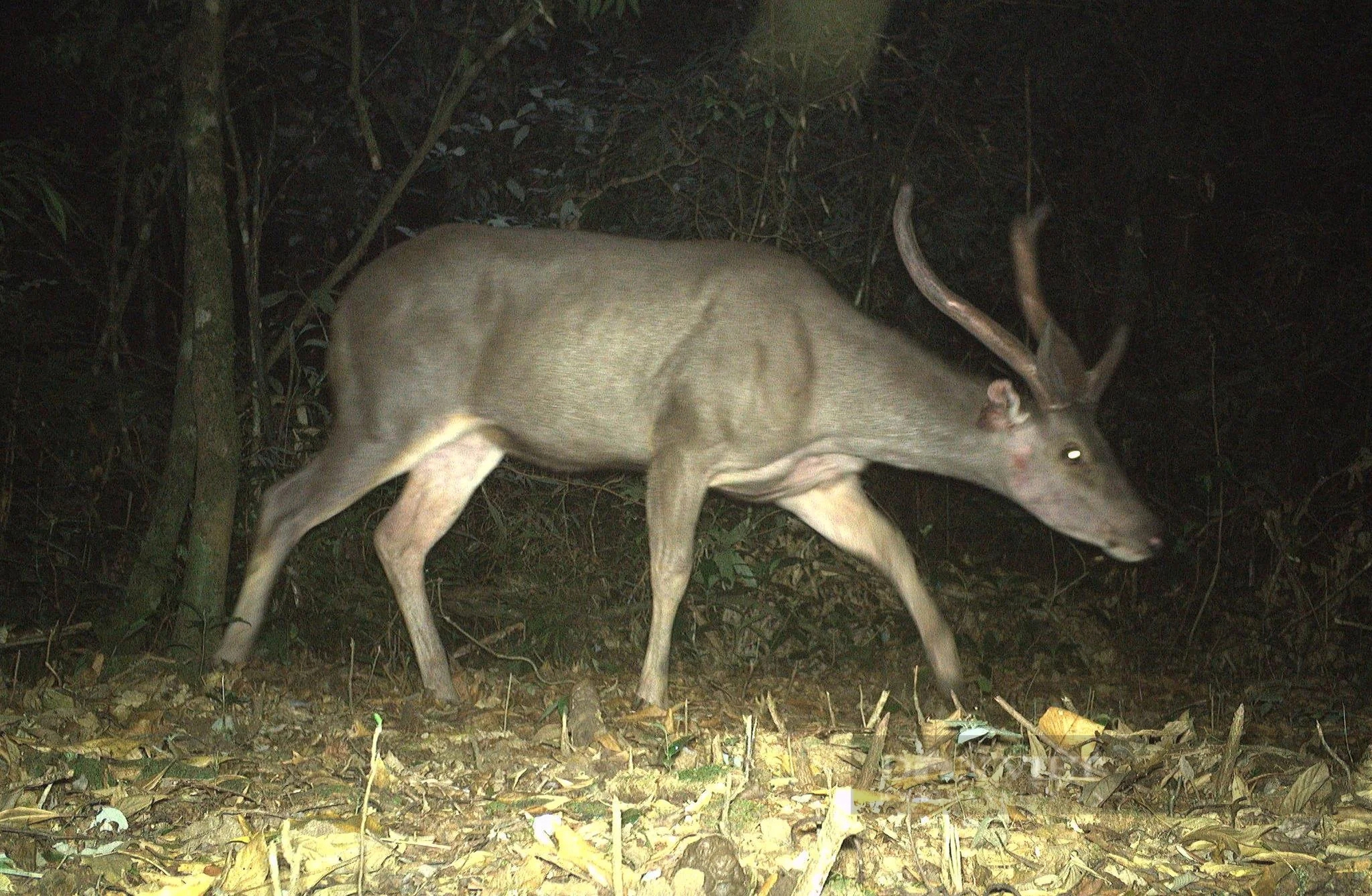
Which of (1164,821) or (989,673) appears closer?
(1164,821)

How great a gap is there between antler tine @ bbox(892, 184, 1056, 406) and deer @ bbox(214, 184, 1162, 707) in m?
0.01

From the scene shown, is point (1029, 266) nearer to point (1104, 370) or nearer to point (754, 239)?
point (1104, 370)

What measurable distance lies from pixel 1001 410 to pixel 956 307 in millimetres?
503

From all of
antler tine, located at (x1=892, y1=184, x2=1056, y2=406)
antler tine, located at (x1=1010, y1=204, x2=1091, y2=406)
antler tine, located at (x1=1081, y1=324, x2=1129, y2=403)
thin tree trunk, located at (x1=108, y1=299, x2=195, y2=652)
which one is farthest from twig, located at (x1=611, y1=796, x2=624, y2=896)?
thin tree trunk, located at (x1=108, y1=299, x2=195, y2=652)

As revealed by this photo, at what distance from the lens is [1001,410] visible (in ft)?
20.3

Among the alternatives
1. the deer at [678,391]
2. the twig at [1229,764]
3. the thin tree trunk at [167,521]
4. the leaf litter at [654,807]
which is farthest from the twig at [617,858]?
the thin tree trunk at [167,521]

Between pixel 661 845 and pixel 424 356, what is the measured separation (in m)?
3.61

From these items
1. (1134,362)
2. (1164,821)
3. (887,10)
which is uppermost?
(887,10)

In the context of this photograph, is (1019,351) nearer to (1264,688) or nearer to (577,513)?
(1264,688)

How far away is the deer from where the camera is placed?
6082 millimetres

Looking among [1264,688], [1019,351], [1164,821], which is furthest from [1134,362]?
[1164,821]

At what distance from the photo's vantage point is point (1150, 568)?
8.97m

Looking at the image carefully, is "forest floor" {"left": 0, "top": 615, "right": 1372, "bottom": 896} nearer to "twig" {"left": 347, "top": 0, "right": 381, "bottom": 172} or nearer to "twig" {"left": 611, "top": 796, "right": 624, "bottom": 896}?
"twig" {"left": 611, "top": 796, "right": 624, "bottom": 896}

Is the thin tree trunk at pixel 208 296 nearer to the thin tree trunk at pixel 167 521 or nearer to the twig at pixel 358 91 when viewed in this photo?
the thin tree trunk at pixel 167 521
